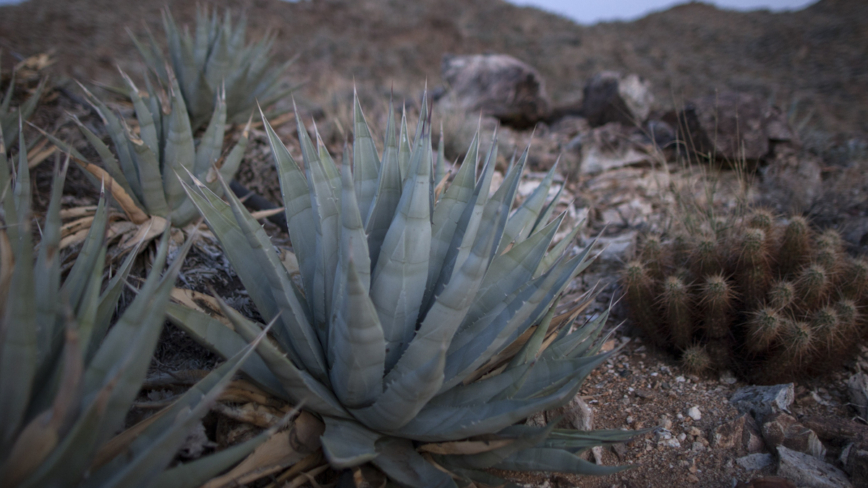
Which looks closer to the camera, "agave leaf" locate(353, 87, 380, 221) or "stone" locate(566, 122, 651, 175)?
"agave leaf" locate(353, 87, 380, 221)

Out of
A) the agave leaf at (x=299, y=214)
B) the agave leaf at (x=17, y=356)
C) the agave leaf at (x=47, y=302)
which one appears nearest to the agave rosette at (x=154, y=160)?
the agave leaf at (x=299, y=214)

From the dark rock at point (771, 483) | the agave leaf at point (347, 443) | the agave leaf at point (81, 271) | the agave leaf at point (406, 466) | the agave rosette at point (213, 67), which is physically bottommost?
the dark rock at point (771, 483)

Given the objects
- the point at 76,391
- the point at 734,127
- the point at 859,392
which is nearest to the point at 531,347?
the point at 76,391

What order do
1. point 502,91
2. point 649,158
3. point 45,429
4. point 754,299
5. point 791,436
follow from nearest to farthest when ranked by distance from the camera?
point 45,429
point 791,436
point 754,299
point 649,158
point 502,91

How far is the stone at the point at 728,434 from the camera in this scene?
7.24 ft

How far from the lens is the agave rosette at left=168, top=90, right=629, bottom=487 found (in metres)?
1.51

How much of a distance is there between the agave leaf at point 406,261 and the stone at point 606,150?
412 cm

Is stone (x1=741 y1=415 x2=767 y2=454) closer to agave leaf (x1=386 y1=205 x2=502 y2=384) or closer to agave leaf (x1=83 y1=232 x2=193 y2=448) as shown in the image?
agave leaf (x1=386 y1=205 x2=502 y2=384)

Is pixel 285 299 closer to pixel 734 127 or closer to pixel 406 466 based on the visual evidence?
Result: pixel 406 466

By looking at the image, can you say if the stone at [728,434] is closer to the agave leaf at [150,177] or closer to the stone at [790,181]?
the stone at [790,181]

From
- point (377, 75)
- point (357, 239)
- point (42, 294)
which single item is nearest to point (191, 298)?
point (42, 294)

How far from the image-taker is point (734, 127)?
5.34 metres

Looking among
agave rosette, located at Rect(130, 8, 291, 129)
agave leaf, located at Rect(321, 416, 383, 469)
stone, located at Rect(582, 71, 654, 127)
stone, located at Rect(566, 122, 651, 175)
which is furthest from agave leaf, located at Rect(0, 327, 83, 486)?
stone, located at Rect(582, 71, 654, 127)

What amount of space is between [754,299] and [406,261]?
91.7 inches
